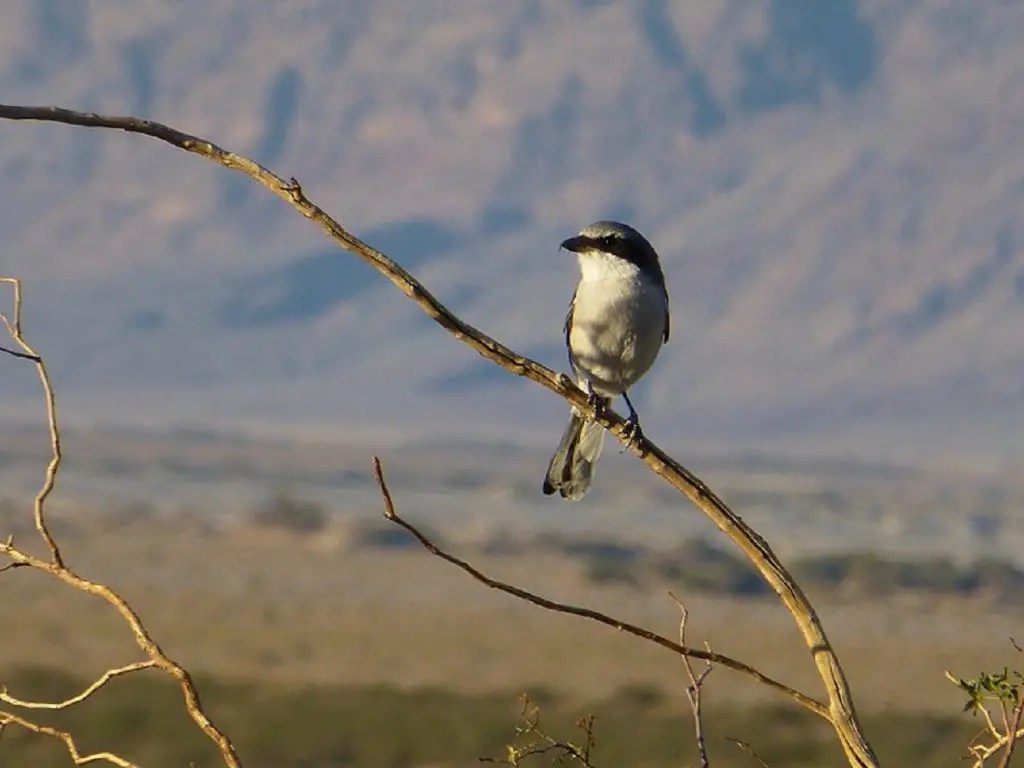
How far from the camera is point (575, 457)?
6203 mm

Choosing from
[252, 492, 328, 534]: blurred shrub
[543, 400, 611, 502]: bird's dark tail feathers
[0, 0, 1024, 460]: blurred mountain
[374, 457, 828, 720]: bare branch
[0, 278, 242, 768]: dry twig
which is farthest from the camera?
[0, 0, 1024, 460]: blurred mountain

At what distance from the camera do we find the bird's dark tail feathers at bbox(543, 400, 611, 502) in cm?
600

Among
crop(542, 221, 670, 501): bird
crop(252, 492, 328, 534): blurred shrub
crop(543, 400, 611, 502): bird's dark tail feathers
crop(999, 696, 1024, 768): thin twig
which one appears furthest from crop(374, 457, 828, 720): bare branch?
crop(252, 492, 328, 534): blurred shrub

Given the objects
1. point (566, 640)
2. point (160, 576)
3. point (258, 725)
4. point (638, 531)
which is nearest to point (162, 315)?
point (638, 531)

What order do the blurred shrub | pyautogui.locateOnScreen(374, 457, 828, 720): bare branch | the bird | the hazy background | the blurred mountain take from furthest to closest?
1. the blurred mountain
2. the blurred shrub
3. the hazy background
4. the bird
5. pyautogui.locateOnScreen(374, 457, 828, 720): bare branch

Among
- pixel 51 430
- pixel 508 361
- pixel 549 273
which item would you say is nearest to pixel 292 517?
pixel 508 361

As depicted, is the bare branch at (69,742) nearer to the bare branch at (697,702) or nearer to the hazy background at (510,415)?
the bare branch at (697,702)

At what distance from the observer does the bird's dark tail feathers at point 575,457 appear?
6004mm

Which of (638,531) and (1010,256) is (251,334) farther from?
(638,531)

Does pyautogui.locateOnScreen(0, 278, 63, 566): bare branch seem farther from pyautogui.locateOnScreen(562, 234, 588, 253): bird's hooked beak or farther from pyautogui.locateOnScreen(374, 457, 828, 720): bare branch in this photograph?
pyautogui.locateOnScreen(562, 234, 588, 253): bird's hooked beak

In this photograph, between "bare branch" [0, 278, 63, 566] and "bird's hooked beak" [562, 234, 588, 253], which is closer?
"bare branch" [0, 278, 63, 566]

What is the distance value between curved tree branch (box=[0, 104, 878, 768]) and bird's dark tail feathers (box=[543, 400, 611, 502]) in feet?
9.73

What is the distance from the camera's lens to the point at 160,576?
200ft

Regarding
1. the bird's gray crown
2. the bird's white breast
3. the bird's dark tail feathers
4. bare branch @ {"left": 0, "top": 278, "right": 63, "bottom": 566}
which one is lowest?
bare branch @ {"left": 0, "top": 278, "right": 63, "bottom": 566}
